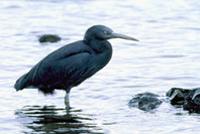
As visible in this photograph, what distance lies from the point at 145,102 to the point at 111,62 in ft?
9.18

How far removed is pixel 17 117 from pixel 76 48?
1353 mm

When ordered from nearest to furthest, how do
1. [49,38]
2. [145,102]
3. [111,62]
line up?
[145,102] → [111,62] → [49,38]

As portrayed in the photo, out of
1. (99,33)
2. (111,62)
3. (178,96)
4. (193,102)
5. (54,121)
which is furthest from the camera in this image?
(111,62)

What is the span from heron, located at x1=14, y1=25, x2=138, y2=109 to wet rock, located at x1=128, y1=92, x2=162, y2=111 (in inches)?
27.8

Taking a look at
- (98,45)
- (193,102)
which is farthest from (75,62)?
(193,102)

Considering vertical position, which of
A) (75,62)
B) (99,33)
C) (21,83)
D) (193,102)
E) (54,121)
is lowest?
(54,121)

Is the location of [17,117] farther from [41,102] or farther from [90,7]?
[90,7]

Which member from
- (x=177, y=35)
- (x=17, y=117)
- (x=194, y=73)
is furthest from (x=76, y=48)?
(x=177, y=35)

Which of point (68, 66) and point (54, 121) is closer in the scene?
point (54, 121)

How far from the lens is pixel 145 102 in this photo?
482 inches

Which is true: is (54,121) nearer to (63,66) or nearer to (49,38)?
(63,66)

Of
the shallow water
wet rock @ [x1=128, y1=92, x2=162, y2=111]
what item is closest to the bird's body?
the shallow water

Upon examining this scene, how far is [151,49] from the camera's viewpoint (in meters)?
15.8

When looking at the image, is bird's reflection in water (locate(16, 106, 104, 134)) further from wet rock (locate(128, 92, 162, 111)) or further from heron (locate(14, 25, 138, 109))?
wet rock (locate(128, 92, 162, 111))
